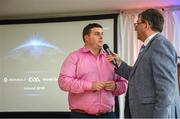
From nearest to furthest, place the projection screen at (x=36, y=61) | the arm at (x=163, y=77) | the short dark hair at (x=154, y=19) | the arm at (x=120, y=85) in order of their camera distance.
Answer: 1. the arm at (x=163, y=77)
2. the short dark hair at (x=154, y=19)
3. the arm at (x=120, y=85)
4. the projection screen at (x=36, y=61)

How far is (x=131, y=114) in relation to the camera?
75.8 inches

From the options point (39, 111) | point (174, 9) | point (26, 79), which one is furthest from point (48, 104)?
point (174, 9)

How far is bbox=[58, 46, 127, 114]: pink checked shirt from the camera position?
2221mm

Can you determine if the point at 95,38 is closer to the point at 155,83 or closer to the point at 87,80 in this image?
the point at 87,80

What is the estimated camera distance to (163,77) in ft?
5.69

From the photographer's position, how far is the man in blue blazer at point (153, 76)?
1.73 meters

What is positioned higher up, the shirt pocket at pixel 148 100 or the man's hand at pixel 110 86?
the man's hand at pixel 110 86

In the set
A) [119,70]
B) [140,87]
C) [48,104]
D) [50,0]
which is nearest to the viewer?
[140,87]

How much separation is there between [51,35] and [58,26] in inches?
7.5

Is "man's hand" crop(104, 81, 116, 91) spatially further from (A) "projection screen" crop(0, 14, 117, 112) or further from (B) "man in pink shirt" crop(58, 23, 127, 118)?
(A) "projection screen" crop(0, 14, 117, 112)

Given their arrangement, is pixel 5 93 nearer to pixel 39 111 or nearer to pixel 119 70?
pixel 39 111

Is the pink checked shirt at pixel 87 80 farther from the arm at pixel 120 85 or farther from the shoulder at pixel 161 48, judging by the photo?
the shoulder at pixel 161 48

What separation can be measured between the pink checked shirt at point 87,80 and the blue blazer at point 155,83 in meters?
0.40

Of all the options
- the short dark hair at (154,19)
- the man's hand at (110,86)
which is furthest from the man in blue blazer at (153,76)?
the man's hand at (110,86)
